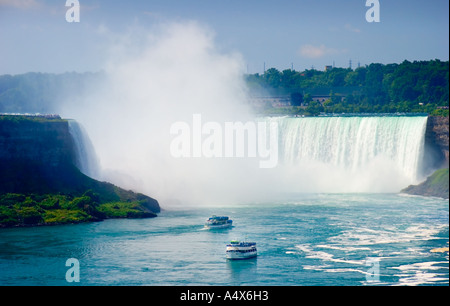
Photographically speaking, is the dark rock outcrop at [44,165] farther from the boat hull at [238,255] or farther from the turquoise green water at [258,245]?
the boat hull at [238,255]

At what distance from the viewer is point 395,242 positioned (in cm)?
3941

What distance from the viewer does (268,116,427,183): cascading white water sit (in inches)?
2414

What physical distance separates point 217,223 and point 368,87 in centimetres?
6354

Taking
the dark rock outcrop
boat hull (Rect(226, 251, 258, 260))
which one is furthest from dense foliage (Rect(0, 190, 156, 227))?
boat hull (Rect(226, 251, 258, 260))

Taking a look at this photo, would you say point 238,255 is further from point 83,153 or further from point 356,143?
point 356,143

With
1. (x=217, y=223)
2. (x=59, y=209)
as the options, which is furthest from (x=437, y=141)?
(x=59, y=209)

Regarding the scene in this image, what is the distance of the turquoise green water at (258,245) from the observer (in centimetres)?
3331

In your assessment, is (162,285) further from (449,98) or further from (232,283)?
(449,98)

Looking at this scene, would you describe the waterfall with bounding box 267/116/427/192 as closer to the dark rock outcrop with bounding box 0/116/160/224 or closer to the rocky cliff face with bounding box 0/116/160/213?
the dark rock outcrop with bounding box 0/116/160/224

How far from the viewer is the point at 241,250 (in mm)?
36281

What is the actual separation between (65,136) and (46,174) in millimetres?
2880

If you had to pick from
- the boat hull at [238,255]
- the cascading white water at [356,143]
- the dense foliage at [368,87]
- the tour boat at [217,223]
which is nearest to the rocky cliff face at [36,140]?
the tour boat at [217,223]
